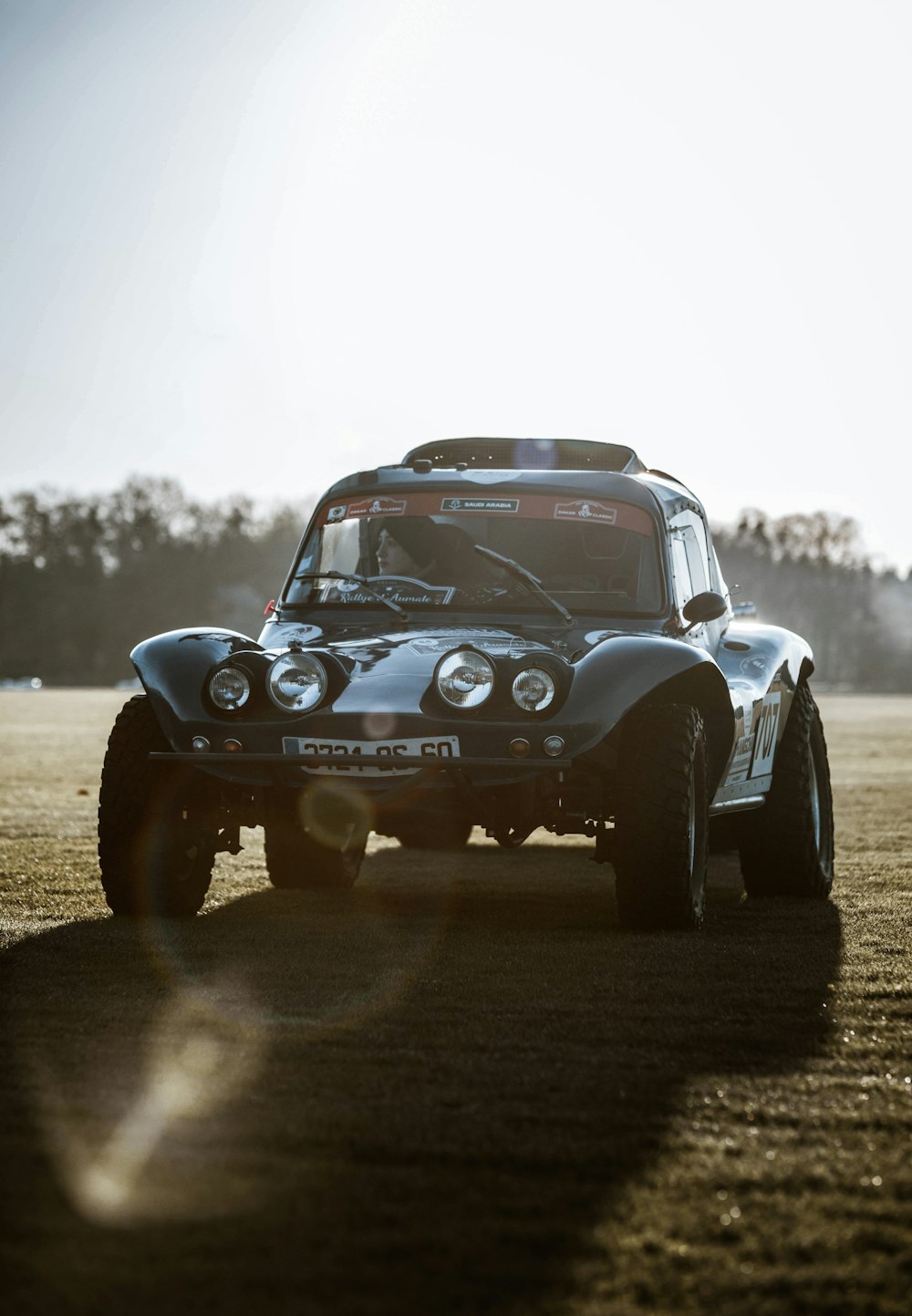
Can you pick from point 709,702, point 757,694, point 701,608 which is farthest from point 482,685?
point 757,694

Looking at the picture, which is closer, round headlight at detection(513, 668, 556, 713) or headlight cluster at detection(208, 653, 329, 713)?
round headlight at detection(513, 668, 556, 713)

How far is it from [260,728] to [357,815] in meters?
0.57

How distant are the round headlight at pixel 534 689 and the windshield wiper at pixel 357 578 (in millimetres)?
1326

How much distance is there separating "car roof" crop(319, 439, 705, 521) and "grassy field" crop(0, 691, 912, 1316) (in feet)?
6.95

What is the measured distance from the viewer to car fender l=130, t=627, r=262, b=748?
7543 millimetres

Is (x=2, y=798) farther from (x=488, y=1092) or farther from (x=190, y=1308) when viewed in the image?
(x=190, y=1308)

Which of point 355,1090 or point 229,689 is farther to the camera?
point 229,689

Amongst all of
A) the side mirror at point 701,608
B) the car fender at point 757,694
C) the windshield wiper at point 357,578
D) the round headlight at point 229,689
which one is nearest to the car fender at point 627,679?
the side mirror at point 701,608

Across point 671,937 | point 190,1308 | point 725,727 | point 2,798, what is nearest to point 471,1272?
point 190,1308

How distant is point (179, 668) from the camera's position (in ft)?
25.3

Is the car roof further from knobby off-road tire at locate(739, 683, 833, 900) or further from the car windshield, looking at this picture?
knobby off-road tire at locate(739, 683, 833, 900)

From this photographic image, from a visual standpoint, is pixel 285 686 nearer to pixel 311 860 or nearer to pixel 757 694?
pixel 311 860

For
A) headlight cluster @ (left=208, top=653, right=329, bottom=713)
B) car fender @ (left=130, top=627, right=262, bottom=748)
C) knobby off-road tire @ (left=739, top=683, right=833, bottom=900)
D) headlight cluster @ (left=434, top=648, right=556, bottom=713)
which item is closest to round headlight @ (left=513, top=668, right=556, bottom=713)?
headlight cluster @ (left=434, top=648, right=556, bottom=713)

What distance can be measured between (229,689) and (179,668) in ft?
1.12
